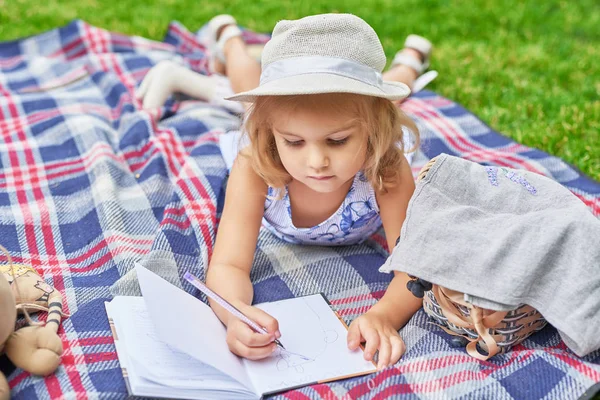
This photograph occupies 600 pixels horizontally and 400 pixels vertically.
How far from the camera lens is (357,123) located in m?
1.72

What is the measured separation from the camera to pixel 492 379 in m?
1.57

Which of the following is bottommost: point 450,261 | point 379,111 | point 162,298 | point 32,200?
point 32,200

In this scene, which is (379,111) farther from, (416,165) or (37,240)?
(37,240)

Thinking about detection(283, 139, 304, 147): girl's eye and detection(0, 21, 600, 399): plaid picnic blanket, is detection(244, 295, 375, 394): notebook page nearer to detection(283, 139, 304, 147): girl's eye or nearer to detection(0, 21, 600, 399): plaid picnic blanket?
detection(0, 21, 600, 399): plaid picnic blanket

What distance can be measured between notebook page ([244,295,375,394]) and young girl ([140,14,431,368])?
4 centimetres

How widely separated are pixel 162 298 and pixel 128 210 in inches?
29.4

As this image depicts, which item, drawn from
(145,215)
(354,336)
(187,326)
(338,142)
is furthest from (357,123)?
(145,215)

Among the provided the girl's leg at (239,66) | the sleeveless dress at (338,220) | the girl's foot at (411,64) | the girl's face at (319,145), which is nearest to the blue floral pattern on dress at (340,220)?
the sleeveless dress at (338,220)

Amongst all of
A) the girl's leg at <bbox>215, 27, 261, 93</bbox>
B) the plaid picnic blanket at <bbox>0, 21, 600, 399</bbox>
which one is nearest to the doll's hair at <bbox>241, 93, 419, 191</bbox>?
the plaid picnic blanket at <bbox>0, 21, 600, 399</bbox>

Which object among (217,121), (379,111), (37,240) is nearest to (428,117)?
(217,121)

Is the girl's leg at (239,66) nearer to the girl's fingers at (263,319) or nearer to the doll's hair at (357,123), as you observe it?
the doll's hair at (357,123)

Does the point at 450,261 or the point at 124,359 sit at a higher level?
the point at 450,261

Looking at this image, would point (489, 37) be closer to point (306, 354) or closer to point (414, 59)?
point (414, 59)

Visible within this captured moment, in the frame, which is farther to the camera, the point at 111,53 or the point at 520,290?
the point at 111,53
